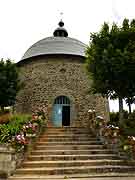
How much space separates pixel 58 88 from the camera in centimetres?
2006

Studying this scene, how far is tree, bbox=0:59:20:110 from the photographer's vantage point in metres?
19.1

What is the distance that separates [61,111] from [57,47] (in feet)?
17.2

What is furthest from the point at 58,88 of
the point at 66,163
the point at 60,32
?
the point at 66,163

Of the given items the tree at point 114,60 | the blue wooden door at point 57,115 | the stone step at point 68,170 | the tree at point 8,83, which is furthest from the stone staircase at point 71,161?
the tree at point 8,83

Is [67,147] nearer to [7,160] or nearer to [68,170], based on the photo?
[68,170]

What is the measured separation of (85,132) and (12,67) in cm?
914

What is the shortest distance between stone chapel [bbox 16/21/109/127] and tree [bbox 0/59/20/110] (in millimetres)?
1190

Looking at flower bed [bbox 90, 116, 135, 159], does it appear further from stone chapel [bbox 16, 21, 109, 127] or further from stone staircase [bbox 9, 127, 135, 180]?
stone chapel [bbox 16, 21, 109, 127]

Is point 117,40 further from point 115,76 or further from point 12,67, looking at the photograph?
point 12,67

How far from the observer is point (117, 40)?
15492 mm

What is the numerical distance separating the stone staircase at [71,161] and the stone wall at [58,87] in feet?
22.8

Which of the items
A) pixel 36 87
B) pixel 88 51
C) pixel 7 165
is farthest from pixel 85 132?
pixel 36 87

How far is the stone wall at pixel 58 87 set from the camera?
1989 centimetres

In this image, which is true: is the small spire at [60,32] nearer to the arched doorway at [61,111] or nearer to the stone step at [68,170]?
the arched doorway at [61,111]
